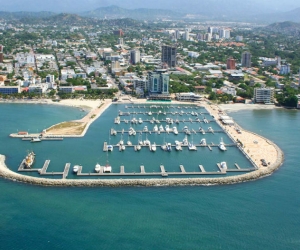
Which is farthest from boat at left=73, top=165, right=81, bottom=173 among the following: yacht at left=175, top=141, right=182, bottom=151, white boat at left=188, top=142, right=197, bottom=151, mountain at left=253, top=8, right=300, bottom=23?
mountain at left=253, top=8, right=300, bottom=23

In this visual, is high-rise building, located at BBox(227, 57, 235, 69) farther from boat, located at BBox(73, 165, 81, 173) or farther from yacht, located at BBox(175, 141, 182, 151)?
boat, located at BBox(73, 165, 81, 173)

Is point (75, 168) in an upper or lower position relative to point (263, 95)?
lower

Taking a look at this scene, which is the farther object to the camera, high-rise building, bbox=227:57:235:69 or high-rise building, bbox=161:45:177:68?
high-rise building, bbox=161:45:177:68

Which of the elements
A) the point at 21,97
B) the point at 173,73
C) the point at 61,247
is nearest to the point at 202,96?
the point at 173,73

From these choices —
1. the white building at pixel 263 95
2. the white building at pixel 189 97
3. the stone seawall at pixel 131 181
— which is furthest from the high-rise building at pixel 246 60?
the stone seawall at pixel 131 181

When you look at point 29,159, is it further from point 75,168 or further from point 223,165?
point 223,165

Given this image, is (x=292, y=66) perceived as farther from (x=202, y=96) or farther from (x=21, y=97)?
(x=21, y=97)

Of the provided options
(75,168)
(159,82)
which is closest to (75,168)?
(75,168)

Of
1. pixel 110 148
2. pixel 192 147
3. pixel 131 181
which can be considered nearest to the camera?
pixel 131 181
